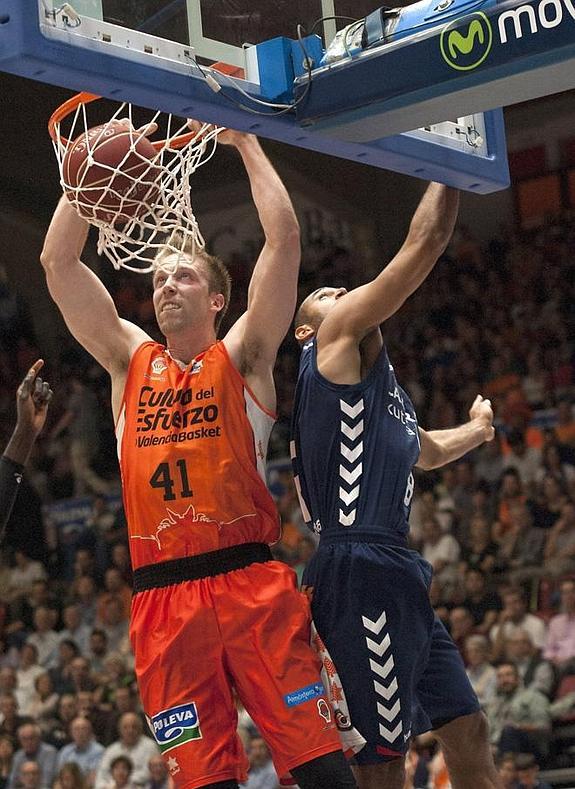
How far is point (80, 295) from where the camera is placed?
4449mm

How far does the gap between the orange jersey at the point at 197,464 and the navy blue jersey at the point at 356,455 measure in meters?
0.17

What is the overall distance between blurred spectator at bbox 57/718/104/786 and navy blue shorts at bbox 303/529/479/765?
6233 millimetres

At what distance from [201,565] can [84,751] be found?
6515mm

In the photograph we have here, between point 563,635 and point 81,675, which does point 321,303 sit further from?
point 81,675

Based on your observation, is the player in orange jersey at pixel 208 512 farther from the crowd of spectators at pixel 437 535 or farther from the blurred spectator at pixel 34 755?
the blurred spectator at pixel 34 755

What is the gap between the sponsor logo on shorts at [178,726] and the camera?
391 centimetres

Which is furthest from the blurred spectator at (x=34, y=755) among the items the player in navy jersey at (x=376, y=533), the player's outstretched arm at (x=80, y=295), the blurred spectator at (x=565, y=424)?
the player's outstretched arm at (x=80, y=295)

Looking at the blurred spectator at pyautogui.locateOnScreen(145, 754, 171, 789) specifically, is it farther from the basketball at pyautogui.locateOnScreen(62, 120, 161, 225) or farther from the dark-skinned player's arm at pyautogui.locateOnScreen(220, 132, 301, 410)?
the basketball at pyautogui.locateOnScreen(62, 120, 161, 225)

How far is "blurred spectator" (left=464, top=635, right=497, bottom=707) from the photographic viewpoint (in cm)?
873

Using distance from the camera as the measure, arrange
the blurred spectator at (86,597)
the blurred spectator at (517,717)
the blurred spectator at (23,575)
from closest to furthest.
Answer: the blurred spectator at (517,717), the blurred spectator at (86,597), the blurred spectator at (23,575)

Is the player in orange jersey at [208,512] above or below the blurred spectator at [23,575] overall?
above

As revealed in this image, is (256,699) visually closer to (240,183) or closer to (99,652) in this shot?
(99,652)

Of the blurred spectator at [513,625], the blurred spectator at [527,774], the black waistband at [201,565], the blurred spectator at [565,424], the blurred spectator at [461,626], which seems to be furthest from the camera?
the blurred spectator at [565,424]

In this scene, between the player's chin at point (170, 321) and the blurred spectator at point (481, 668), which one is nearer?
the player's chin at point (170, 321)
